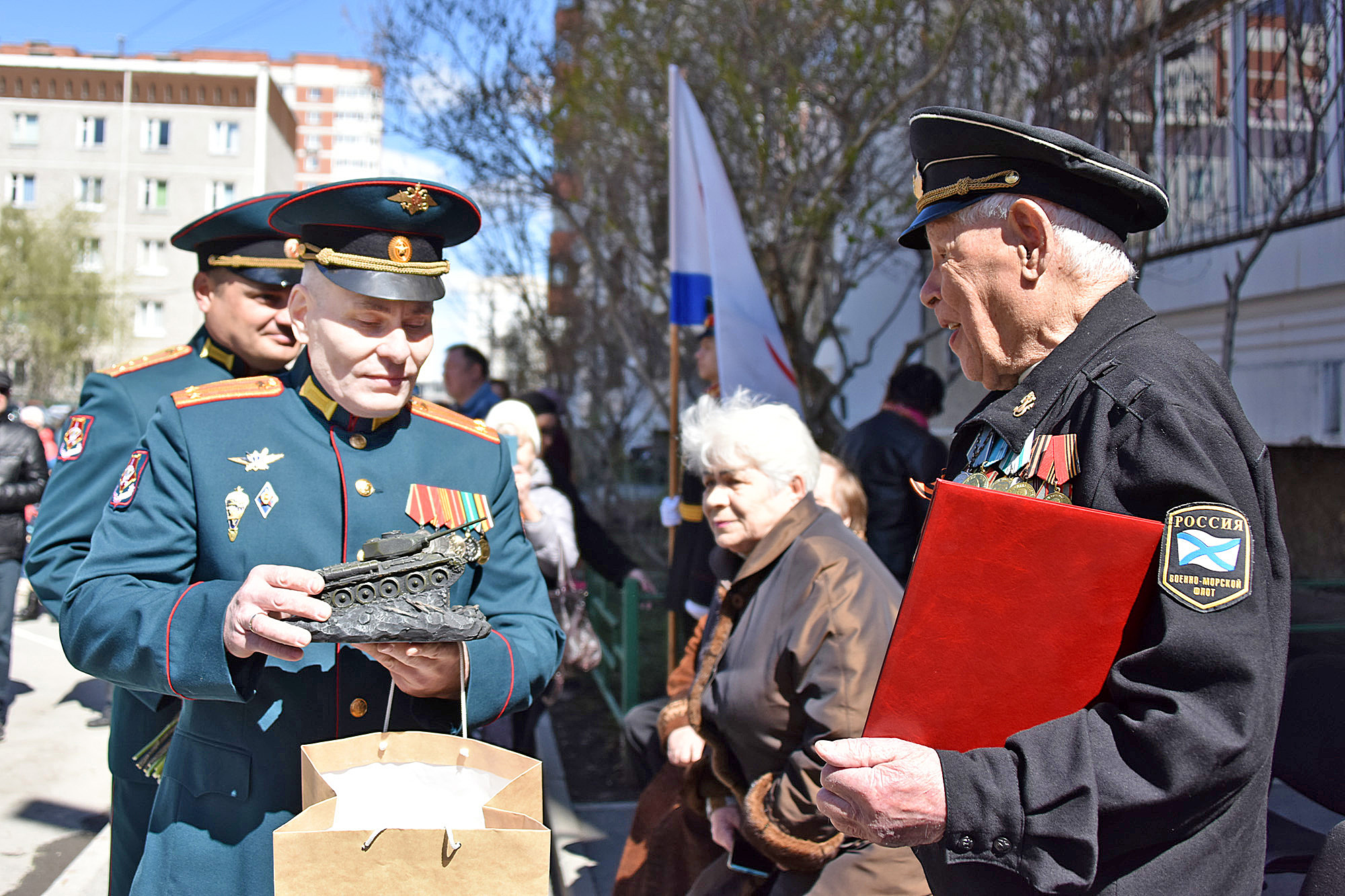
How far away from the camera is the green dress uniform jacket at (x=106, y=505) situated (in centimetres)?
236

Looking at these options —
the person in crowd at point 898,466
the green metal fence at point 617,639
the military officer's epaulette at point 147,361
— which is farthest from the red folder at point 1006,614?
the green metal fence at point 617,639

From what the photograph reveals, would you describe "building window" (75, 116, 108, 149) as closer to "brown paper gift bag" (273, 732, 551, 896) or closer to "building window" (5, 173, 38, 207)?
"building window" (5, 173, 38, 207)

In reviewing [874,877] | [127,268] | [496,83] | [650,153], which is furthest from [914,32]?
[127,268]

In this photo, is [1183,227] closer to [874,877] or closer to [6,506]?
[874,877]

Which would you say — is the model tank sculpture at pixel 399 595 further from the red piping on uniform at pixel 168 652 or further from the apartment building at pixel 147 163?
the apartment building at pixel 147 163

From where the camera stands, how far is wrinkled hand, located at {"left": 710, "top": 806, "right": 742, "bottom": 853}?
2.98 metres

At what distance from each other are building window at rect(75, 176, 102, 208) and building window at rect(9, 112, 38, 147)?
2.38 metres

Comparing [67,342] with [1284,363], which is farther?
[67,342]

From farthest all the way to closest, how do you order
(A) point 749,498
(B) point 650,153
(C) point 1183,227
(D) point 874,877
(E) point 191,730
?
1. (B) point 650,153
2. (C) point 1183,227
3. (A) point 749,498
4. (D) point 874,877
5. (E) point 191,730

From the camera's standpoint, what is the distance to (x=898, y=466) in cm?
540

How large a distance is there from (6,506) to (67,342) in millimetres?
40465

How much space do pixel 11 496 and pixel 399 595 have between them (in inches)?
239

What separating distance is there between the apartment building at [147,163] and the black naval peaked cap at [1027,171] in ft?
156

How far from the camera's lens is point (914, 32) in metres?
7.41
